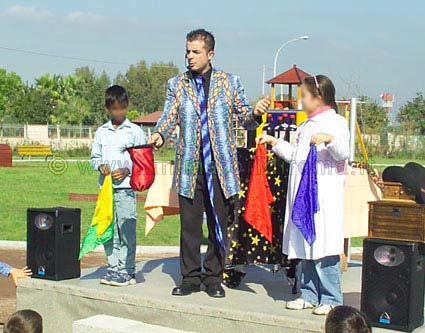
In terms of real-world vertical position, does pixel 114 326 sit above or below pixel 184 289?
below

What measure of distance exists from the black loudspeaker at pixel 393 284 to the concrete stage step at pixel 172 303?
132 millimetres

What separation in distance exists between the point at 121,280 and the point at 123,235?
36cm

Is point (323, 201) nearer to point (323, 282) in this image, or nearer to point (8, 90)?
point (323, 282)

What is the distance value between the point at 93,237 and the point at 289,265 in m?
1.58

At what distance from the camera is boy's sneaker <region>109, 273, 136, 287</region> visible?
619cm

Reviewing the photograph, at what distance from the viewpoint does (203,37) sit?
5.63 m

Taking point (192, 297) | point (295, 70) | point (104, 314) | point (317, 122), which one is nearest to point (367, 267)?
point (317, 122)

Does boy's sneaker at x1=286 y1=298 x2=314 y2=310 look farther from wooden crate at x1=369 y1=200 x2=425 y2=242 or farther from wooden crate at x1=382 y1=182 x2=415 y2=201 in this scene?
wooden crate at x1=382 y1=182 x2=415 y2=201

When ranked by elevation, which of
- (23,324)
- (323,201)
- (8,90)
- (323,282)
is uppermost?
(8,90)

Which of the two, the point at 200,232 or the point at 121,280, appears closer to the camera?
the point at 200,232

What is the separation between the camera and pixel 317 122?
5.26m

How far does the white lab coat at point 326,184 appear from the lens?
16.9ft

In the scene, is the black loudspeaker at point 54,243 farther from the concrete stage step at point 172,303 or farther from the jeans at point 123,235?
the jeans at point 123,235

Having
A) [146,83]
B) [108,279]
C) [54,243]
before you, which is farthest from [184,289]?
[146,83]
